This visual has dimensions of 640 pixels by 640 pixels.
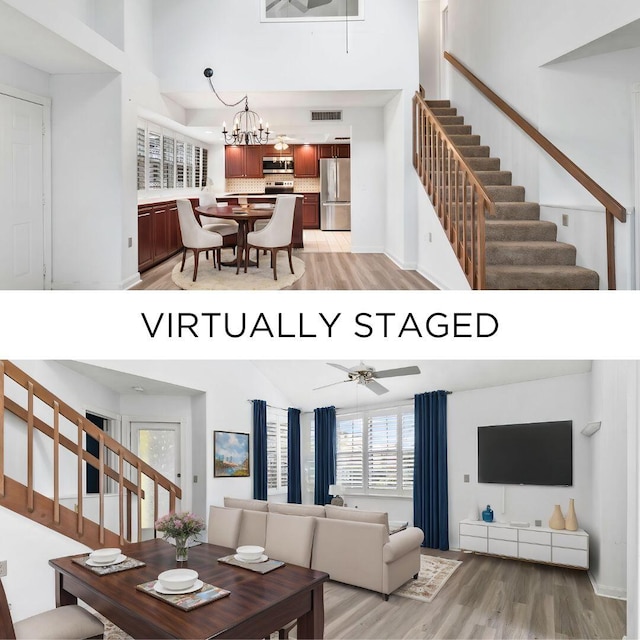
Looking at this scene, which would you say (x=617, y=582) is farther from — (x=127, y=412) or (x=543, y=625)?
(x=127, y=412)

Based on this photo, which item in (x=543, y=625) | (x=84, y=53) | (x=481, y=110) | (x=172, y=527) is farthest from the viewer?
(x=481, y=110)

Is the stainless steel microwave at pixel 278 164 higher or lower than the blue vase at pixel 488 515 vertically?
higher

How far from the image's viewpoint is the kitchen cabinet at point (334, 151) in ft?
43.3

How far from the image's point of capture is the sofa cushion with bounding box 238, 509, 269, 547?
5711 mm

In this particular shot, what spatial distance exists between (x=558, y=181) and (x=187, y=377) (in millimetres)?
3865

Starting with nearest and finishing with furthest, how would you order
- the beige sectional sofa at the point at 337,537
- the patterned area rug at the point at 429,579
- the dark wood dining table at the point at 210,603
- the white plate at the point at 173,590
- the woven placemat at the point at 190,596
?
the dark wood dining table at the point at 210,603 → the woven placemat at the point at 190,596 → the white plate at the point at 173,590 → the beige sectional sofa at the point at 337,537 → the patterned area rug at the point at 429,579

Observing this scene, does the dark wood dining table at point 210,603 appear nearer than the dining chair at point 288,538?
Yes

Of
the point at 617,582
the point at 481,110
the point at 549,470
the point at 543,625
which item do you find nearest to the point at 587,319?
the point at 543,625

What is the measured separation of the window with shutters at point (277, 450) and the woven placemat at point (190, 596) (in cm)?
370

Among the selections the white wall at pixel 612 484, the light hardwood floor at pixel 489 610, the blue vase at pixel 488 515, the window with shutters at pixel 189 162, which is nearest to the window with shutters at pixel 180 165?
the window with shutters at pixel 189 162

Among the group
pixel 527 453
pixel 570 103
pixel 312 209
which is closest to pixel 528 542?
pixel 527 453

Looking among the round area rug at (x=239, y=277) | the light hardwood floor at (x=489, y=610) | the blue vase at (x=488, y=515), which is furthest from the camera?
the blue vase at (x=488, y=515)

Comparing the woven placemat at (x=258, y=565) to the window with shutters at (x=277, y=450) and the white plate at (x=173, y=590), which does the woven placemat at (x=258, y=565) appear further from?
the window with shutters at (x=277, y=450)

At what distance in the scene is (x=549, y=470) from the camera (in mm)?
6984
